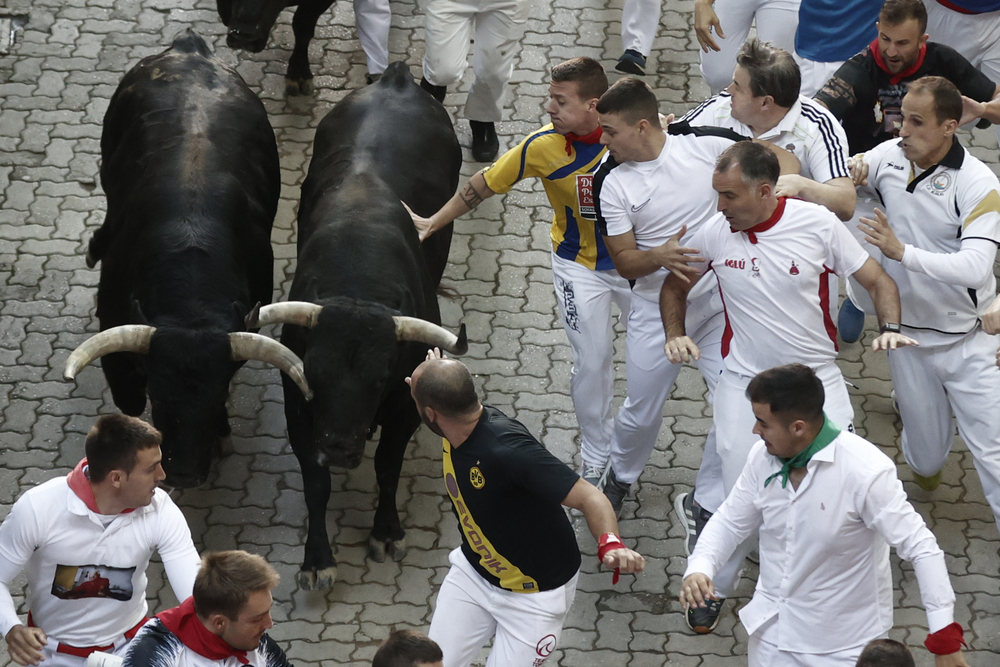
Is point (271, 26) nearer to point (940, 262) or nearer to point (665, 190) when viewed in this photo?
point (665, 190)

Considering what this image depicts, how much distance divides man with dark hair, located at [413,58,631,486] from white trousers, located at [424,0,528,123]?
269 centimetres

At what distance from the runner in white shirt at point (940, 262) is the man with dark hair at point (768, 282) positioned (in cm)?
36

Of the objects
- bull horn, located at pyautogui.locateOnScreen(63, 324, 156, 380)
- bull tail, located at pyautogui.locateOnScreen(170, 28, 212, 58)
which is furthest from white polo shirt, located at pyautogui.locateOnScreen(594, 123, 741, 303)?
bull tail, located at pyautogui.locateOnScreen(170, 28, 212, 58)

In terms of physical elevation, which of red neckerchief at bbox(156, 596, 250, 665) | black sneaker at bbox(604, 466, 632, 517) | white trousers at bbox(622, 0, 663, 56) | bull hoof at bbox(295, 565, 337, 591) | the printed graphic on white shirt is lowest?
bull hoof at bbox(295, 565, 337, 591)

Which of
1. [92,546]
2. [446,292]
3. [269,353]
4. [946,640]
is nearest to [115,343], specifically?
[269,353]

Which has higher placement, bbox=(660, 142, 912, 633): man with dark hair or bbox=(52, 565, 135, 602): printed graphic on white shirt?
bbox=(660, 142, 912, 633): man with dark hair

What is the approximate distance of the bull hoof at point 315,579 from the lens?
6801mm

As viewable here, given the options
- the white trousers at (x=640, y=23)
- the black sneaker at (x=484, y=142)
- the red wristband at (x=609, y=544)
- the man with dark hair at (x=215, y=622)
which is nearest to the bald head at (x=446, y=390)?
the red wristband at (x=609, y=544)

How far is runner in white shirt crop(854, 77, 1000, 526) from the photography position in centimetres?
638

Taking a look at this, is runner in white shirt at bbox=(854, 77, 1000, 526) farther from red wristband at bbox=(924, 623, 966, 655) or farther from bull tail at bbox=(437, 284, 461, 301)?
bull tail at bbox=(437, 284, 461, 301)

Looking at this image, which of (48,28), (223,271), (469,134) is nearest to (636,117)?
(223,271)

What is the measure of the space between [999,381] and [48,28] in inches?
335

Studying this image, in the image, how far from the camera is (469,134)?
10.3m

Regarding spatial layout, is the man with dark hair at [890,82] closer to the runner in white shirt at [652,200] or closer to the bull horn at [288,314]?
the runner in white shirt at [652,200]
